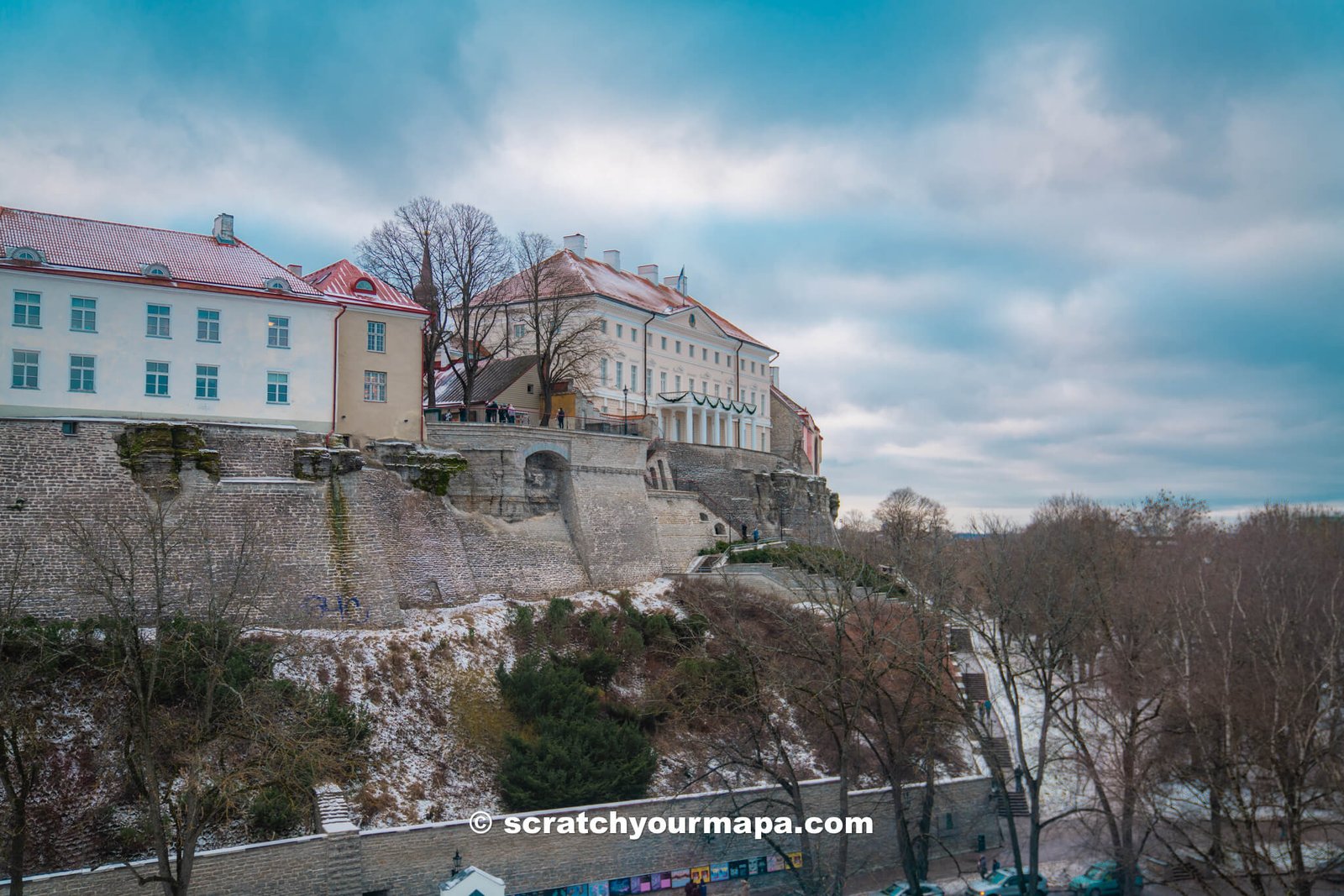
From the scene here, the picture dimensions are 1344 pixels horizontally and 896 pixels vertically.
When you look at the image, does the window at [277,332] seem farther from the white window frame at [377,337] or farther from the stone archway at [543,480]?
the stone archway at [543,480]

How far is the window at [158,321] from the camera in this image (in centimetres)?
2592

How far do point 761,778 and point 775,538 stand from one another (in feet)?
63.0

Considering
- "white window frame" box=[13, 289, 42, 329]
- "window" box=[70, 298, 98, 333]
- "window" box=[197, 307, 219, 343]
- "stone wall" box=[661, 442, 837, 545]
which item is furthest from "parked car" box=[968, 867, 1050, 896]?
"white window frame" box=[13, 289, 42, 329]

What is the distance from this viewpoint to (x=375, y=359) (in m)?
30.0

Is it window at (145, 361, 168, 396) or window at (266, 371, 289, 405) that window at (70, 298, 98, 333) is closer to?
window at (145, 361, 168, 396)

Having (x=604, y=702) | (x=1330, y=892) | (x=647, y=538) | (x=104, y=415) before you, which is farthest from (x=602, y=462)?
(x=1330, y=892)

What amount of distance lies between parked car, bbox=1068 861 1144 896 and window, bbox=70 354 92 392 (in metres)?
26.3

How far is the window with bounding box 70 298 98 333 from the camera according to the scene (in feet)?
82.1

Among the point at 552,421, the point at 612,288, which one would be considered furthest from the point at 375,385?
the point at 612,288

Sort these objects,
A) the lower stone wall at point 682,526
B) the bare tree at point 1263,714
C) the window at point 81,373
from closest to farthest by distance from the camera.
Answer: the bare tree at point 1263,714, the window at point 81,373, the lower stone wall at point 682,526

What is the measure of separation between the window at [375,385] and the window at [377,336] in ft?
2.38

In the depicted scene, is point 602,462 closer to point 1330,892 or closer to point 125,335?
point 125,335

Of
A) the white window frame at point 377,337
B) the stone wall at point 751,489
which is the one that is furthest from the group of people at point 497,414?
the stone wall at point 751,489

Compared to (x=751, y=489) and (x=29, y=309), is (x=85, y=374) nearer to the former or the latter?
(x=29, y=309)
